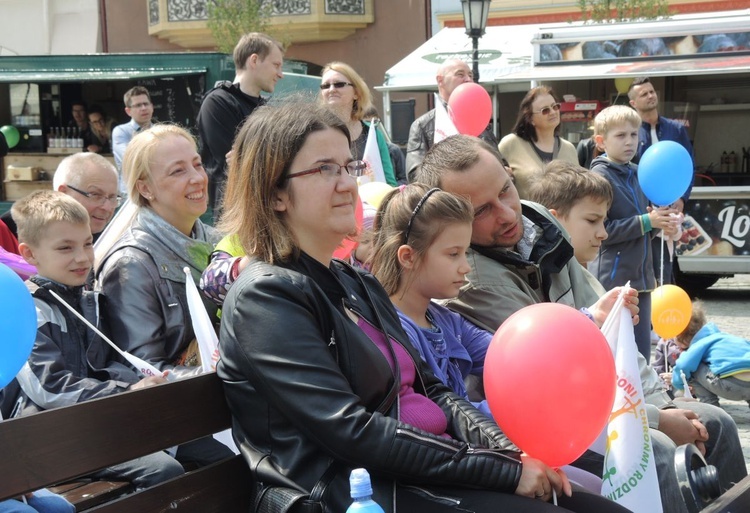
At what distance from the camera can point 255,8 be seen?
873 inches

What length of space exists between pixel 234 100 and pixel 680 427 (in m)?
3.44

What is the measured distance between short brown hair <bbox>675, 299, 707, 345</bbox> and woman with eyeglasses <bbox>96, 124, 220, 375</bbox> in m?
3.67

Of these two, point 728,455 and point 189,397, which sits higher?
point 189,397

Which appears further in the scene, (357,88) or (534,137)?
(534,137)

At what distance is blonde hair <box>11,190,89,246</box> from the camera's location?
3473 mm

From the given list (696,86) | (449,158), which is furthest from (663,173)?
(696,86)

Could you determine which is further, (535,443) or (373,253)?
(373,253)

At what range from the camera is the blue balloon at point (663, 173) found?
6234 millimetres

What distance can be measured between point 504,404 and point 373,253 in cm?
90

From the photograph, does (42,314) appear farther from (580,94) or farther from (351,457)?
(580,94)

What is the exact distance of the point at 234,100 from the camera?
5832 mm

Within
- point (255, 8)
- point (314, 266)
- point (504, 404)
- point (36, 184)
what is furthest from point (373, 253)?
point (255, 8)

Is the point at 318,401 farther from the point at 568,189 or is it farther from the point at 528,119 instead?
the point at 528,119

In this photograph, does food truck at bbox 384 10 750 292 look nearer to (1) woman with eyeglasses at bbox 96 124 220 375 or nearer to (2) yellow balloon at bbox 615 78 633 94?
(2) yellow balloon at bbox 615 78 633 94
